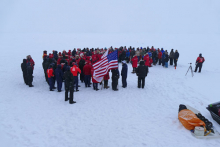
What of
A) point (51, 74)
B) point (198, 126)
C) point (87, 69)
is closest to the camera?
point (198, 126)

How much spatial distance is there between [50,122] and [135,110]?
3.87 meters

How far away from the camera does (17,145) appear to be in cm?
515

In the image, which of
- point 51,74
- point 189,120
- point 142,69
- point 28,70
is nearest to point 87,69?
point 51,74

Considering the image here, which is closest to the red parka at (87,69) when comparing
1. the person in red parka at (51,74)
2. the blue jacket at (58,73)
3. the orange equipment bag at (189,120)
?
the blue jacket at (58,73)

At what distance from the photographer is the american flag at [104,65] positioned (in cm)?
948

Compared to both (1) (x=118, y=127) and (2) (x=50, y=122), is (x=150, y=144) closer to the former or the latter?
(1) (x=118, y=127)

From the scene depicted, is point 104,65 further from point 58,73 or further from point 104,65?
point 58,73

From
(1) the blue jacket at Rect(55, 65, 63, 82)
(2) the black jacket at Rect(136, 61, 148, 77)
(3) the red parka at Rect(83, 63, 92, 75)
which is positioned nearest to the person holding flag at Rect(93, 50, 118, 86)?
(3) the red parka at Rect(83, 63, 92, 75)

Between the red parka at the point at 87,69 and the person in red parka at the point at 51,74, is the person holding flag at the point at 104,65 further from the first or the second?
the person in red parka at the point at 51,74

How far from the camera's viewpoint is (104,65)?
957cm

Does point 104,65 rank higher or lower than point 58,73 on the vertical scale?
higher

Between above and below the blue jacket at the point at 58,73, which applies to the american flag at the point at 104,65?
above

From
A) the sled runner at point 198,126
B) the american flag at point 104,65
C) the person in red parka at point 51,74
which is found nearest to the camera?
the sled runner at point 198,126

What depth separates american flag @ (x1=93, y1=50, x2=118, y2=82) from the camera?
948cm
